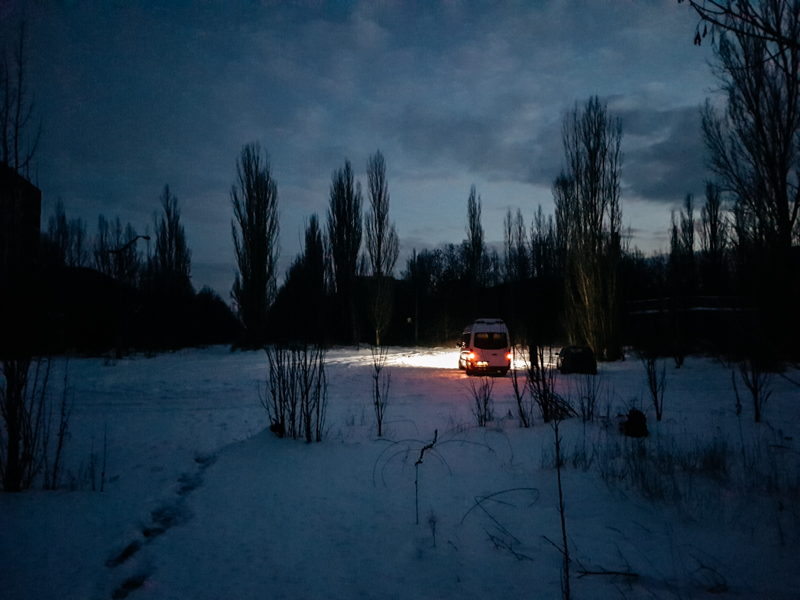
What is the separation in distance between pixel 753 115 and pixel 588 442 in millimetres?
15835

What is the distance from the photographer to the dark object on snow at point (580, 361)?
16750mm

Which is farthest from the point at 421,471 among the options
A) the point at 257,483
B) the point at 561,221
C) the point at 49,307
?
the point at 561,221

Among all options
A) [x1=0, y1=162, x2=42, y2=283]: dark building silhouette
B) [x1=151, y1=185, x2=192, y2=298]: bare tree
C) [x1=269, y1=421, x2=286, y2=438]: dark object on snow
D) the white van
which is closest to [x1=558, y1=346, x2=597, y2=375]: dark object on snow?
the white van

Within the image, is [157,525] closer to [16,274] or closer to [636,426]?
[16,274]

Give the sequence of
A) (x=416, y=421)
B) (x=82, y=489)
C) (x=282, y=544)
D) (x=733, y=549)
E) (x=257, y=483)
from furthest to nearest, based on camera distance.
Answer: (x=416, y=421) < (x=257, y=483) < (x=82, y=489) < (x=282, y=544) < (x=733, y=549)

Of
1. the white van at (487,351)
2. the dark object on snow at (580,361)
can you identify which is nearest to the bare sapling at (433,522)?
the white van at (487,351)

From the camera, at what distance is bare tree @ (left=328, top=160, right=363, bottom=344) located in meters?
37.9

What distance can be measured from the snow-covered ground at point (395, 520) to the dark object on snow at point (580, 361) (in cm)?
875

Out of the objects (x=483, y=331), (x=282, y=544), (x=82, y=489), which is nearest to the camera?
(x=282, y=544)

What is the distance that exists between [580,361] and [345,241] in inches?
983

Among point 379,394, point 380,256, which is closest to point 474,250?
point 380,256

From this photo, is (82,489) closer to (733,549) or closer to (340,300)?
(733,549)

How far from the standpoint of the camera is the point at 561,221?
1018 inches

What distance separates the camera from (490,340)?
17.7 meters
